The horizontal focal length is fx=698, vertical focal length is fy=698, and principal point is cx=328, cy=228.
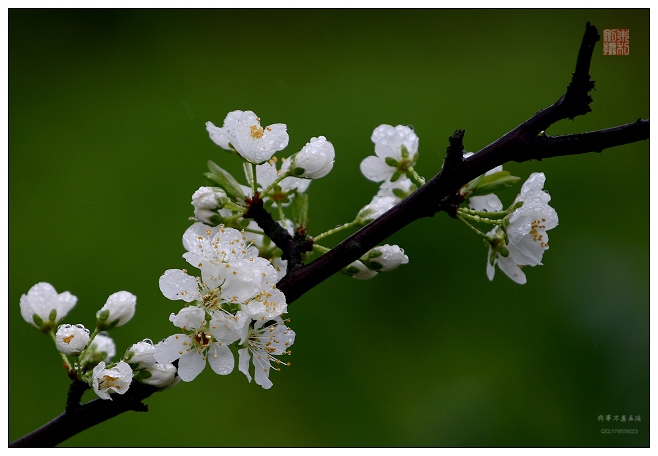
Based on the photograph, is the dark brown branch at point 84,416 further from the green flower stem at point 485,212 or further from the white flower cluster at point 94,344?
the green flower stem at point 485,212

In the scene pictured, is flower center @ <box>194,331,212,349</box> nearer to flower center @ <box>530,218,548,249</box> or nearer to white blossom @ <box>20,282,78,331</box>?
white blossom @ <box>20,282,78,331</box>

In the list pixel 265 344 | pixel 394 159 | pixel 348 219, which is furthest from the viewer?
pixel 348 219

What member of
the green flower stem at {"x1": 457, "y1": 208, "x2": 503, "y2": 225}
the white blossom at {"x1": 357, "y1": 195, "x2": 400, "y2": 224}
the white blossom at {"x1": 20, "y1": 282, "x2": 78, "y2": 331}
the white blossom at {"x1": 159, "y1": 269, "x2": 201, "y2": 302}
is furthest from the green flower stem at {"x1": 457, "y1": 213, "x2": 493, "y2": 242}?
the white blossom at {"x1": 20, "y1": 282, "x2": 78, "y2": 331}

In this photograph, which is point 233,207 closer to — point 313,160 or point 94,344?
point 313,160

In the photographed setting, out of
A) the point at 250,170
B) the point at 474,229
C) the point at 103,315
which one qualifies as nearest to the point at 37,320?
the point at 103,315

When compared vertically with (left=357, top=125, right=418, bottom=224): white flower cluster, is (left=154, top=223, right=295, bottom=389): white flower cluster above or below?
below

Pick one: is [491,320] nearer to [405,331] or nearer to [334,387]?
[405,331]

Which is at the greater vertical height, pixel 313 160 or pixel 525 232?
pixel 313 160
